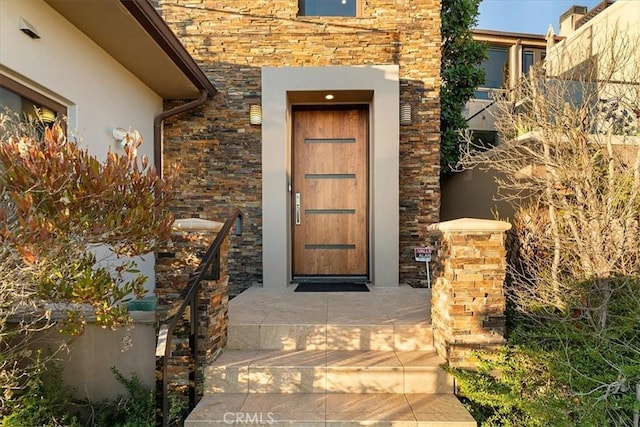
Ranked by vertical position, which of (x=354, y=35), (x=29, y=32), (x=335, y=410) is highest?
(x=354, y=35)

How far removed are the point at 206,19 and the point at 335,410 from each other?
198 inches

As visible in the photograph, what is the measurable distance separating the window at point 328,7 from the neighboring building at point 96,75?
5.78 ft

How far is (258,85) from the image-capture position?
483cm

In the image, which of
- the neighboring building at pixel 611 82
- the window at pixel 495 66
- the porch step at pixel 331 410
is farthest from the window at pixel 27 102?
the window at pixel 495 66

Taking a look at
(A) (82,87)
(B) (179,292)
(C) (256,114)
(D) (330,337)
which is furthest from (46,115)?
(D) (330,337)

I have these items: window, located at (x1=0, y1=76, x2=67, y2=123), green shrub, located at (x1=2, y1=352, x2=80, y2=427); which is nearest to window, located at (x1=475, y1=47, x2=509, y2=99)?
window, located at (x1=0, y1=76, x2=67, y2=123)

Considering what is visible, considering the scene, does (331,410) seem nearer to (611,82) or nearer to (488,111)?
(611,82)

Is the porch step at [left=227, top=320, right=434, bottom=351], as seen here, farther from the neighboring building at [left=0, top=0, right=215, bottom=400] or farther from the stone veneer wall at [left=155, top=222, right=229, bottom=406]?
the neighboring building at [left=0, top=0, right=215, bottom=400]

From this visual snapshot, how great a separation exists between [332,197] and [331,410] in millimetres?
3047

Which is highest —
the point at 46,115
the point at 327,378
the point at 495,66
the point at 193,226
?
the point at 495,66

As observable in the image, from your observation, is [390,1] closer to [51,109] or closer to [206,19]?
[206,19]

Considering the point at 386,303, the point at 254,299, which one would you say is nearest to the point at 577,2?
the point at 386,303

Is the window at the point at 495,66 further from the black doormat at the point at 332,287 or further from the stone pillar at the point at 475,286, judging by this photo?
the stone pillar at the point at 475,286

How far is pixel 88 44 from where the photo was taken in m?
3.53
